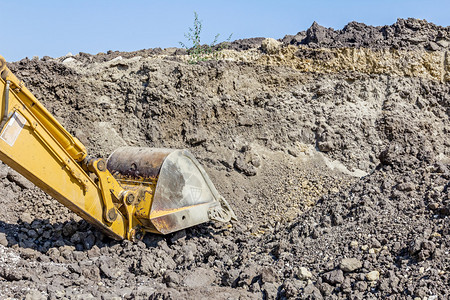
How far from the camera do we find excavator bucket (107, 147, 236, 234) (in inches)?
225

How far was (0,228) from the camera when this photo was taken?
237 inches

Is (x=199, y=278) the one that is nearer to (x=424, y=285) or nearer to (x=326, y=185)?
(x=424, y=285)

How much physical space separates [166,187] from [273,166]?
319cm

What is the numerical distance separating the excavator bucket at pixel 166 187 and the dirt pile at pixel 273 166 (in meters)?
0.36

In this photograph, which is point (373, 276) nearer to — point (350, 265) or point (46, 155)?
point (350, 265)

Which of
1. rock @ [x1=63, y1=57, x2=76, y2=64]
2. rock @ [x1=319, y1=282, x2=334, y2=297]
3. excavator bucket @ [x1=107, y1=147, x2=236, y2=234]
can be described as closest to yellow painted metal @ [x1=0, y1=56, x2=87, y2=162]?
excavator bucket @ [x1=107, y1=147, x2=236, y2=234]

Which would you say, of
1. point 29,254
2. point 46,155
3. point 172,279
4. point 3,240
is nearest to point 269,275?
point 172,279

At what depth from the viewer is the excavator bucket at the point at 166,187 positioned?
18.7ft

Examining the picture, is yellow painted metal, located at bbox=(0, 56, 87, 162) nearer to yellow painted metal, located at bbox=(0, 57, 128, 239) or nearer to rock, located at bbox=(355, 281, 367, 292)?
yellow painted metal, located at bbox=(0, 57, 128, 239)

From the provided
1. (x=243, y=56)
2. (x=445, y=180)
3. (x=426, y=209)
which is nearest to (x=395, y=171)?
(x=445, y=180)

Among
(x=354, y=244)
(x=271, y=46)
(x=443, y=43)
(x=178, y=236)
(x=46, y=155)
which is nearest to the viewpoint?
(x=46, y=155)

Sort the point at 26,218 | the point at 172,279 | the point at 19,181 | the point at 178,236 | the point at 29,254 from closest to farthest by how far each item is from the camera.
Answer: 1. the point at 172,279
2. the point at 29,254
3. the point at 178,236
4. the point at 26,218
5. the point at 19,181

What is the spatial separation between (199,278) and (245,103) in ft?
16.3

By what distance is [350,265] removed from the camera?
468 centimetres
